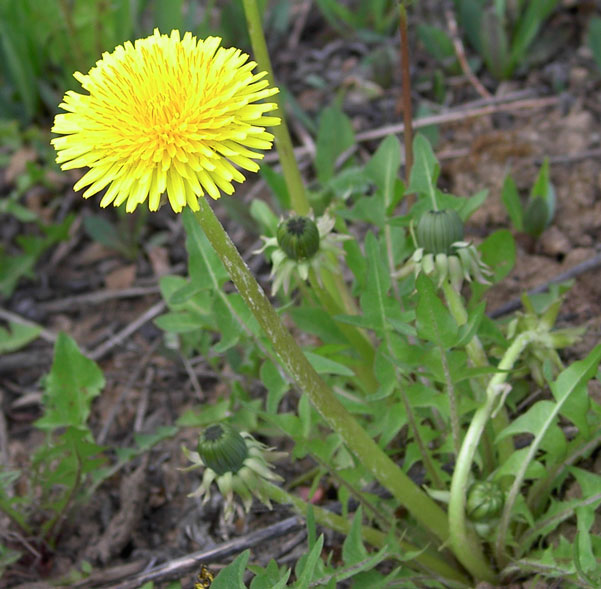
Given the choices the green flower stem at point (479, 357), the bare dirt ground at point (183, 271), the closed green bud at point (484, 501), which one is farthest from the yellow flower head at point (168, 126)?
the bare dirt ground at point (183, 271)

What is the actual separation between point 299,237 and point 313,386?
47 cm

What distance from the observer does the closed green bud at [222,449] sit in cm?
176

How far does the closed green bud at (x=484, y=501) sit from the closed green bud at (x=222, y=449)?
60 cm

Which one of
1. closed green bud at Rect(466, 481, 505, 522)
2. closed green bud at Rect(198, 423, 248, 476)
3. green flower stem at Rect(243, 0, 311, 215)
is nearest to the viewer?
closed green bud at Rect(198, 423, 248, 476)

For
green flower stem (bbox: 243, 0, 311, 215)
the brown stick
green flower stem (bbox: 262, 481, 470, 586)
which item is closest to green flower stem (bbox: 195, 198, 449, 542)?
green flower stem (bbox: 262, 481, 470, 586)

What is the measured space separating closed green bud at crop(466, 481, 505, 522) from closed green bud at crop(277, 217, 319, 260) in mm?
759

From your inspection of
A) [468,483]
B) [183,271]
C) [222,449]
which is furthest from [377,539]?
[183,271]

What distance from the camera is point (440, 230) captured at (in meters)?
1.93

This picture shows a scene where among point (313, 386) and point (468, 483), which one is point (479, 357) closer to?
point (468, 483)

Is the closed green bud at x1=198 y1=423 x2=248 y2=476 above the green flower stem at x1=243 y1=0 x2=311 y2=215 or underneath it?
Answer: underneath

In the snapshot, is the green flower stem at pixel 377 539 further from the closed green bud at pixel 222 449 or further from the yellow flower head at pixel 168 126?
the yellow flower head at pixel 168 126

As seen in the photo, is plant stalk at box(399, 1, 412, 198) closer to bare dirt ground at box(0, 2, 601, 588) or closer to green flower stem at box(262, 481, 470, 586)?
bare dirt ground at box(0, 2, 601, 588)

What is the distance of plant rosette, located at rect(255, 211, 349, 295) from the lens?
202 cm

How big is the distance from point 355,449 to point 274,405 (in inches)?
13.5
